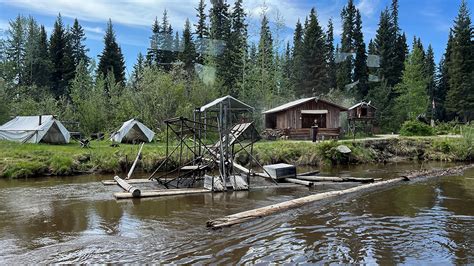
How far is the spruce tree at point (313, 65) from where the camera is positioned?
54.3 metres

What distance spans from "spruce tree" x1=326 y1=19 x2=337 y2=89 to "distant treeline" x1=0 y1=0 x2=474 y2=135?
192 mm

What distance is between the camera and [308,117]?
34.8 metres

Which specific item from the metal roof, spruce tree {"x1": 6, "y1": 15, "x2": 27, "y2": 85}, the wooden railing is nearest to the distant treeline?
spruce tree {"x1": 6, "y1": 15, "x2": 27, "y2": 85}

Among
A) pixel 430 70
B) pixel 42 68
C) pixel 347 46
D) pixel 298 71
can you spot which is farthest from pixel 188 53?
pixel 430 70

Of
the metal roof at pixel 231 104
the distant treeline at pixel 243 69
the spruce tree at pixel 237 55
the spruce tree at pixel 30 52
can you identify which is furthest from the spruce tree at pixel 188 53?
the metal roof at pixel 231 104

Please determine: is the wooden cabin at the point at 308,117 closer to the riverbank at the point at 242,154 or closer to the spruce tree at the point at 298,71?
the riverbank at the point at 242,154

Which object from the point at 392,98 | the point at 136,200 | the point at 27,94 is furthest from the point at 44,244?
the point at 392,98

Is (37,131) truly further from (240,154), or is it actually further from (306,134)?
(306,134)

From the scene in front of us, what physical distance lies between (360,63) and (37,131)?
46.1 meters

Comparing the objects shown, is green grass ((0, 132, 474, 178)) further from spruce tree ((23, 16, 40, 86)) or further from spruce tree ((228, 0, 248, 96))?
spruce tree ((23, 16, 40, 86))

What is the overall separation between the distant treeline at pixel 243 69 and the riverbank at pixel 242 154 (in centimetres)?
1273

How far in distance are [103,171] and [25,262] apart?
1285 centimetres

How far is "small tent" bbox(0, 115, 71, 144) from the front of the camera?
77.3 ft

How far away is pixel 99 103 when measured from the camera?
35188mm
